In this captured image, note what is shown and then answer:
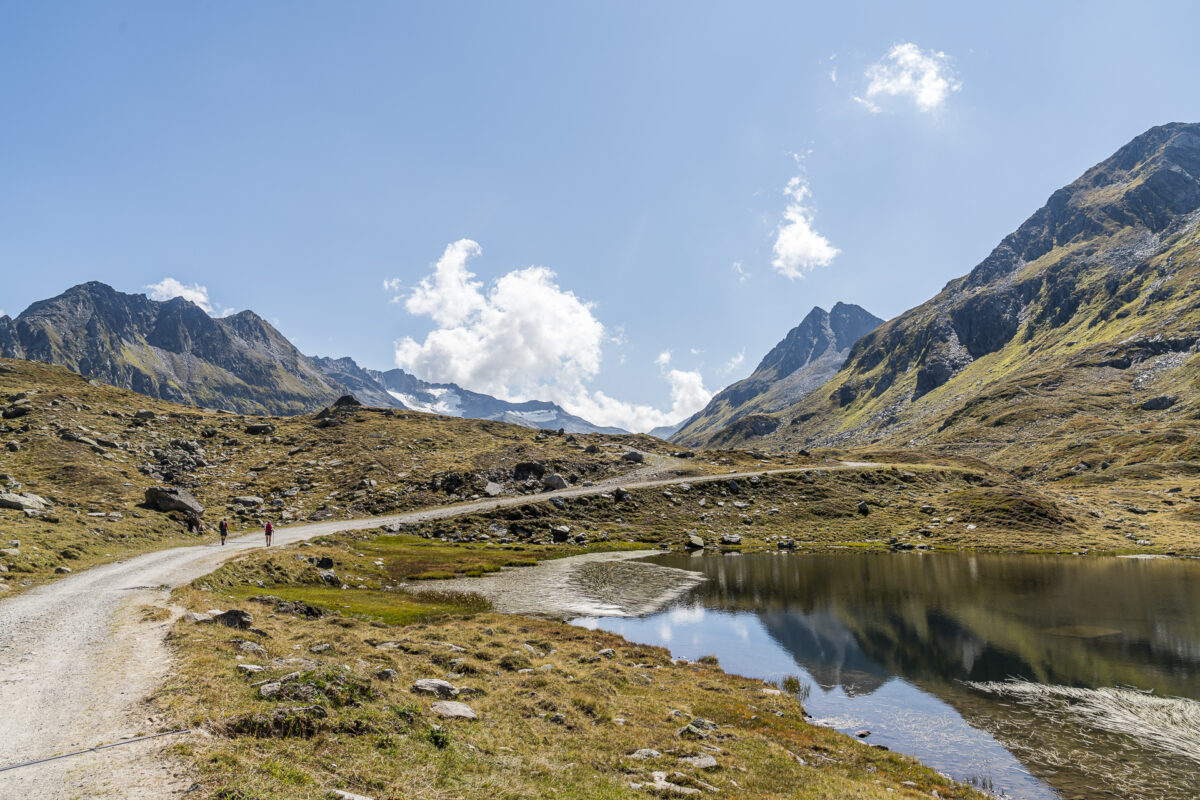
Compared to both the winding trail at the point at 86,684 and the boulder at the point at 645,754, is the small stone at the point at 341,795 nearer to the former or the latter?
the winding trail at the point at 86,684

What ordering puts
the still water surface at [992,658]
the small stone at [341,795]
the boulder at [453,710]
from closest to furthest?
1. the small stone at [341,795]
2. the boulder at [453,710]
3. the still water surface at [992,658]

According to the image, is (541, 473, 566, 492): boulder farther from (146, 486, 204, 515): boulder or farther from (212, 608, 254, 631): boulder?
(212, 608, 254, 631): boulder

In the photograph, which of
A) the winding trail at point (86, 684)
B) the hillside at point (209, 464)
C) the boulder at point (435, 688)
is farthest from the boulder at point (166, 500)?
the boulder at point (435, 688)

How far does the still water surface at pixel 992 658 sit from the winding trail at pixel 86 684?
88.9 feet

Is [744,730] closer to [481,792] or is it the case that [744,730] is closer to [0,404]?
[481,792]

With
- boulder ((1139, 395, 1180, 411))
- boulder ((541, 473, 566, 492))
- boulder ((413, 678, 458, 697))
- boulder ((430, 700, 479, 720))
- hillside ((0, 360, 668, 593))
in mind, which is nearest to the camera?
boulder ((430, 700, 479, 720))

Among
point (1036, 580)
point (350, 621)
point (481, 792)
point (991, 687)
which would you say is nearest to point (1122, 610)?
point (1036, 580)

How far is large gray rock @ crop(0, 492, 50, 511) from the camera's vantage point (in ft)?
153

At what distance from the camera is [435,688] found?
2147 cm

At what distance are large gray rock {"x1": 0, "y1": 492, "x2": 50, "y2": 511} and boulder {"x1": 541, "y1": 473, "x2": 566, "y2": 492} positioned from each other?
241 ft

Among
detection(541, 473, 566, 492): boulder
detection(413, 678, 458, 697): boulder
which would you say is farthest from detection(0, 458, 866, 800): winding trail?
detection(541, 473, 566, 492): boulder

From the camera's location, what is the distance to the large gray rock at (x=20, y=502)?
46.8m

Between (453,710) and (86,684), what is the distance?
1171cm

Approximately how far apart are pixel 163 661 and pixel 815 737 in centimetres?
2578
